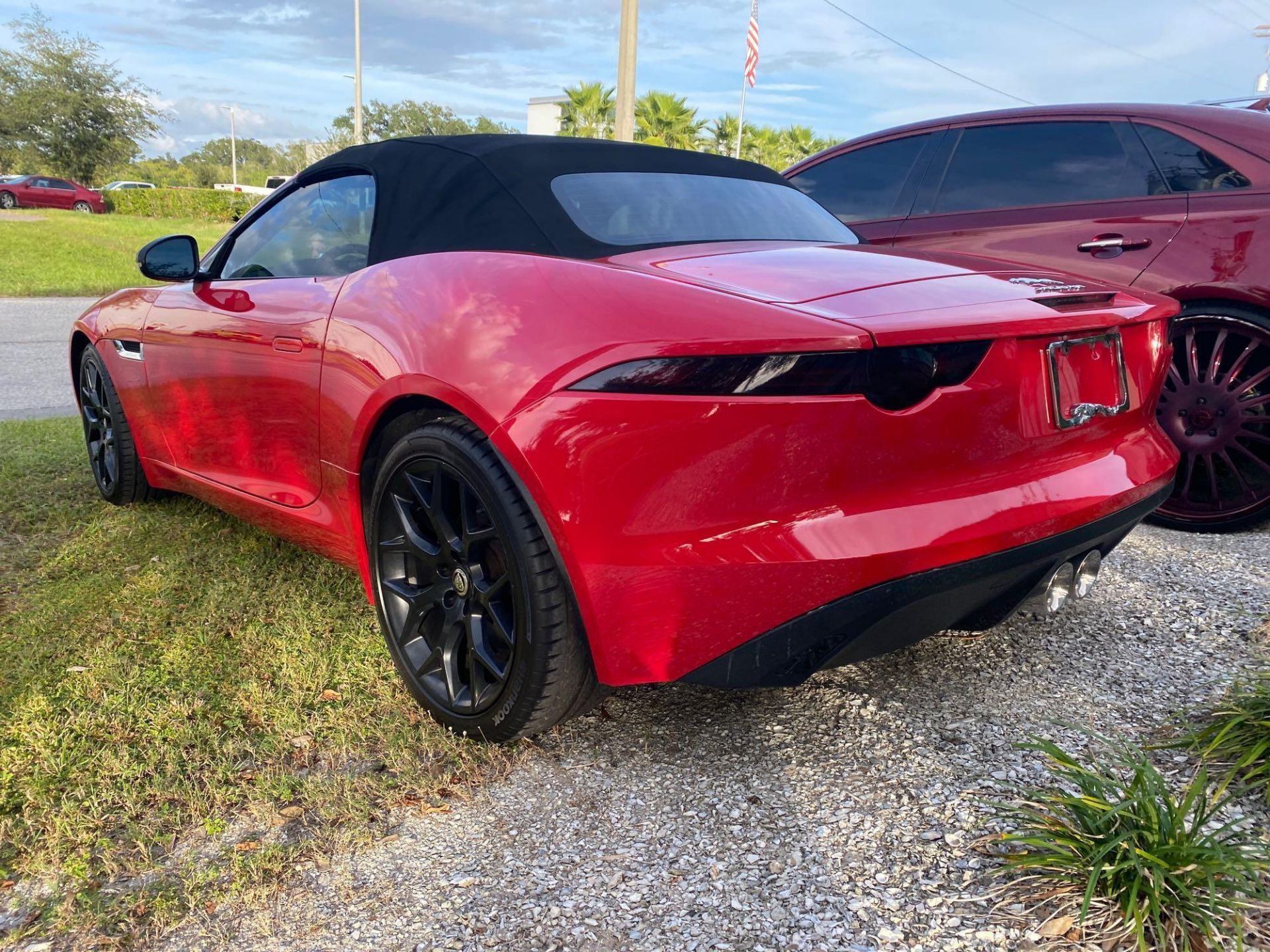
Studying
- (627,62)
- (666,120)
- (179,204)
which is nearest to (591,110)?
(666,120)

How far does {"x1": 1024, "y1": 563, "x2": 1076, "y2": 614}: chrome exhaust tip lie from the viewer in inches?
85.8

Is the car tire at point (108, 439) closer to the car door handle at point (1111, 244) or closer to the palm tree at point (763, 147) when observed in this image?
the car door handle at point (1111, 244)

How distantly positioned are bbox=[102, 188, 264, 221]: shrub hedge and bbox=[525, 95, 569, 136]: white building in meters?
14.6

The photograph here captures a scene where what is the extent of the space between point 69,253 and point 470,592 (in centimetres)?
2057

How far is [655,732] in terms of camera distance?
238 cm

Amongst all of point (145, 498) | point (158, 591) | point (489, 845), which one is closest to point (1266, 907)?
point (489, 845)

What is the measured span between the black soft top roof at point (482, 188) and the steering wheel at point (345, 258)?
7 cm

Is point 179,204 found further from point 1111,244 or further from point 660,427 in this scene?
point 660,427

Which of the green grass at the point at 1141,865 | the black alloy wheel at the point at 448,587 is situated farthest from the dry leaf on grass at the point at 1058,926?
the black alloy wheel at the point at 448,587

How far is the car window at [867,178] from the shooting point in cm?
464

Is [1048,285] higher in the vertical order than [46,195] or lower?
lower

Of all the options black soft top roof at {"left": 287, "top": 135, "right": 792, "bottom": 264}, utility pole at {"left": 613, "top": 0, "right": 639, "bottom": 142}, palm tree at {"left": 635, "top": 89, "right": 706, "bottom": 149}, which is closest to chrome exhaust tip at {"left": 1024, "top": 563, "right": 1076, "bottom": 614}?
black soft top roof at {"left": 287, "top": 135, "right": 792, "bottom": 264}

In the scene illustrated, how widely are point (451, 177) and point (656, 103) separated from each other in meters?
38.6

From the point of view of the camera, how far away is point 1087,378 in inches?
84.2
